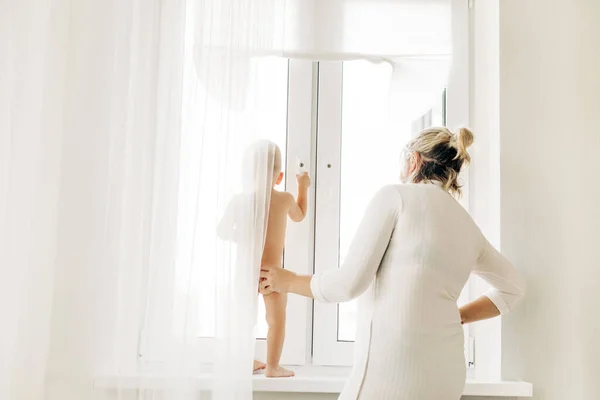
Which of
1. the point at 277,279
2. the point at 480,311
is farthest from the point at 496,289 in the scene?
the point at 277,279

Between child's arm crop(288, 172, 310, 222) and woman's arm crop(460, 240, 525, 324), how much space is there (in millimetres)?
520

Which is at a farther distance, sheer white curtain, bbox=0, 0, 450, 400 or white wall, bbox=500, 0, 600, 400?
white wall, bbox=500, 0, 600, 400

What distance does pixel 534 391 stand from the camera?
5.83 ft

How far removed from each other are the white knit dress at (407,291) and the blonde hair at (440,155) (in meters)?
0.08

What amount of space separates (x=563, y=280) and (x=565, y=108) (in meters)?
0.49

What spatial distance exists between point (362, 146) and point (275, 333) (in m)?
0.64

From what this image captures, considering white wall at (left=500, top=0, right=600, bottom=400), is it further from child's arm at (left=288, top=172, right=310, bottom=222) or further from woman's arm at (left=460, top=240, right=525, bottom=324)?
child's arm at (left=288, top=172, right=310, bottom=222)

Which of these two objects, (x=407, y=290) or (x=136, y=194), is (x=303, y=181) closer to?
(x=136, y=194)

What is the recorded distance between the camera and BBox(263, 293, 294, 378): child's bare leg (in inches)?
69.2

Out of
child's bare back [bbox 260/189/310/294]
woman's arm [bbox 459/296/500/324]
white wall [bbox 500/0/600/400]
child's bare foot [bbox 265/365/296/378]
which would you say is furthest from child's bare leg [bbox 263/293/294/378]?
white wall [bbox 500/0/600/400]

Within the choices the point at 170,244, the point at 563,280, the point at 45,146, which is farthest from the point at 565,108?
the point at 45,146

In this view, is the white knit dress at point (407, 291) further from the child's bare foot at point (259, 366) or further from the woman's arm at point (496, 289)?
the child's bare foot at point (259, 366)

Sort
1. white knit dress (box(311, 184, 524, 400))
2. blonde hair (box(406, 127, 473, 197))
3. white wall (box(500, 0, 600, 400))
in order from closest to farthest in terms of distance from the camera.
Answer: white knit dress (box(311, 184, 524, 400)) < blonde hair (box(406, 127, 473, 197)) < white wall (box(500, 0, 600, 400))

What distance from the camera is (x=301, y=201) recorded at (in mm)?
1894
